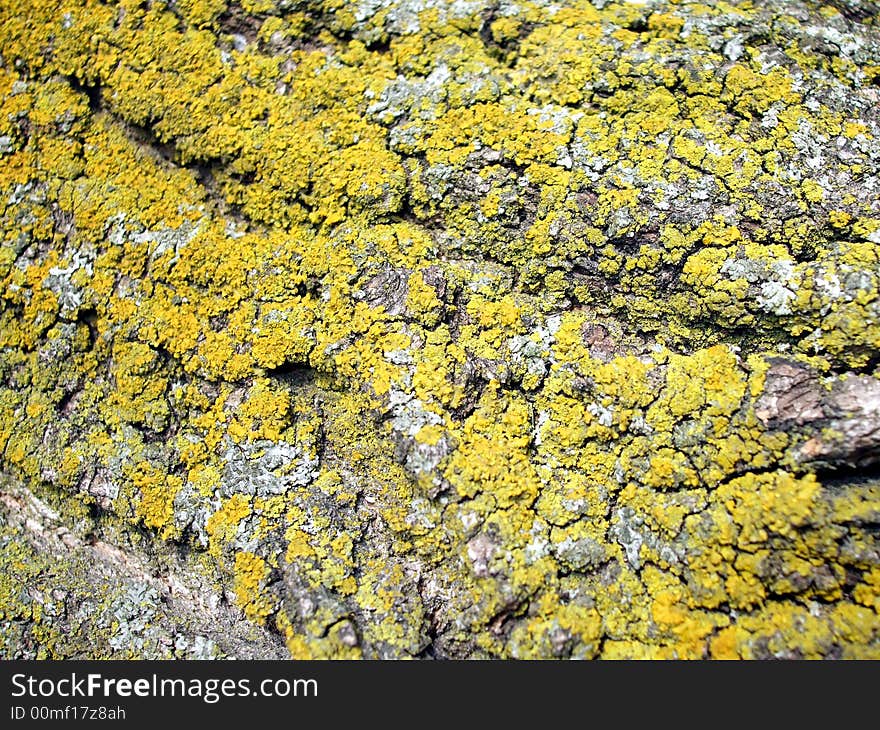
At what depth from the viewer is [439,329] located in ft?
10.8

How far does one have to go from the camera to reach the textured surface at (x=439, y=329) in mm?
2938

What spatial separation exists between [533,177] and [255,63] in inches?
62.2

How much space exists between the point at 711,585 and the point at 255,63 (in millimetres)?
3280

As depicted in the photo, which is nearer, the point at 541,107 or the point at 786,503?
the point at 786,503

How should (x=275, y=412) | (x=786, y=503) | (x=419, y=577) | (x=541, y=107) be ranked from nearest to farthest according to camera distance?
(x=786, y=503)
(x=419, y=577)
(x=275, y=412)
(x=541, y=107)

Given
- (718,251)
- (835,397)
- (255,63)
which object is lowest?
(835,397)

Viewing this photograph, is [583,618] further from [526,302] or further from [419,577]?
[526,302]

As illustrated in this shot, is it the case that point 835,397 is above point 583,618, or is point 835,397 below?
above

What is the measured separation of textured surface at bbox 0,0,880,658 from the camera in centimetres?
294

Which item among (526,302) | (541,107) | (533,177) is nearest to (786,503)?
(526,302)

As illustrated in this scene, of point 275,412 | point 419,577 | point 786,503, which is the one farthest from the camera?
point 275,412

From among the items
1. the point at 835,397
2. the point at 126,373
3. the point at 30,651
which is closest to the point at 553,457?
the point at 835,397

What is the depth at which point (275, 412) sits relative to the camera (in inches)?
131

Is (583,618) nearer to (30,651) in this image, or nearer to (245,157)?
(30,651)
